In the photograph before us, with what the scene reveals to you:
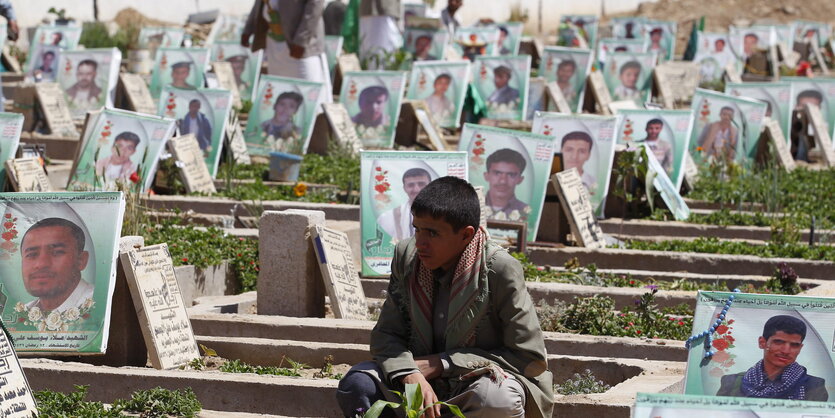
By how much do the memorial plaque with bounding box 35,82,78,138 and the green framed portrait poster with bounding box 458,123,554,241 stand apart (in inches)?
249

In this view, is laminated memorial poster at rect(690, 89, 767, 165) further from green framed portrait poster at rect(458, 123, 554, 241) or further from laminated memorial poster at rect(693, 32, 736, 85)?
laminated memorial poster at rect(693, 32, 736, 85)

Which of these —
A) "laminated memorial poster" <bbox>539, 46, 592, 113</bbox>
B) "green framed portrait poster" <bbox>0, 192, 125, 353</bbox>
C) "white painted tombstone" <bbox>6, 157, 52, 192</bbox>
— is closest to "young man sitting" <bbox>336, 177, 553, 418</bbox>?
"green framed portrait poster" <bbox>0, 192, 125, 353</bbox>

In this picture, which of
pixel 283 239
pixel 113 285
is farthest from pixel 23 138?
pixel 113 285

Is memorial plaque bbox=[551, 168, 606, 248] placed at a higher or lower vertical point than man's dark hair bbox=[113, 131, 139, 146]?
lower

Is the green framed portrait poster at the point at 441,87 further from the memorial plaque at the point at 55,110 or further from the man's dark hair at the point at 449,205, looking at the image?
the man's dark hair at the point at 449,205

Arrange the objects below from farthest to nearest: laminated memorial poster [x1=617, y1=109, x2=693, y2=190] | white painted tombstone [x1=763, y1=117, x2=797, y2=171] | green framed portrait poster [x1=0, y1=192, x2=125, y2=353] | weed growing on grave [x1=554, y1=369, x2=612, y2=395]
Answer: white painted tombstone [x1=763, y1=117, x2=797, y2=171] < laminated memorial poster [x1=617, y1=109, x2=693, y2=190] < green framed portrait poster [x1=0, y1=192, x2=125, y2=353] < weed growing on grave [x1=554, y1=369, x2=612, y2=395]

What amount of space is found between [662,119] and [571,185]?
2841mm

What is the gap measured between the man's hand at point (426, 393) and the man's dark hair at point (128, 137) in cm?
704

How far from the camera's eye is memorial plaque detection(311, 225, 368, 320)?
28.3 ft

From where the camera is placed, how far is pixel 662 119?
1387cm

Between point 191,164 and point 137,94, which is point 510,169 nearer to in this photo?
point 191,164

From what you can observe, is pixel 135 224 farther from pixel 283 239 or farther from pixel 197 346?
pixel 197 346

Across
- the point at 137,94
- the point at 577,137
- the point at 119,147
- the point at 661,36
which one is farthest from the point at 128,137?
the point at 661,36

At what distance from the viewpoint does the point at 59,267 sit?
7625 millimetres
